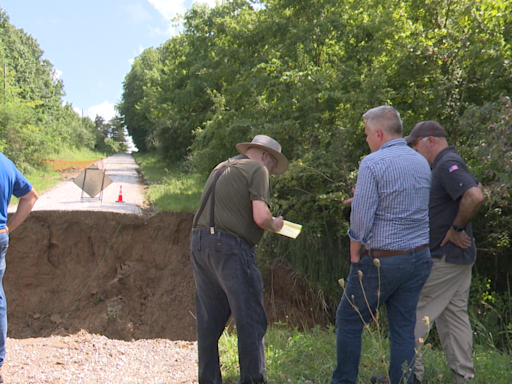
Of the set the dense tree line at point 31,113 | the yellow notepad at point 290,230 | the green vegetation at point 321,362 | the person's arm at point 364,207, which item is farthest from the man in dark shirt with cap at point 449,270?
the dense tree line at point 31,113

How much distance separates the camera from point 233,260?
347cm

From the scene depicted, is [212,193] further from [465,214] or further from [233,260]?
[465,214]

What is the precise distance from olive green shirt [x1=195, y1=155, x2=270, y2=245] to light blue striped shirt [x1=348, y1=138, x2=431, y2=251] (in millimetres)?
744

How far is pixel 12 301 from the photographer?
9.91 meters

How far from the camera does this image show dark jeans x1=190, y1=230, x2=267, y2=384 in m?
3.48

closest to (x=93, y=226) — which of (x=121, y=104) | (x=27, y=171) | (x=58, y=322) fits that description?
(x=58, y=322)

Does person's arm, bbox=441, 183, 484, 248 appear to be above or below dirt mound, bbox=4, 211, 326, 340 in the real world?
above

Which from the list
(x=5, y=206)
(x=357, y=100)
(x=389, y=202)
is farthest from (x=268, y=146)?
(x=357, y=100)

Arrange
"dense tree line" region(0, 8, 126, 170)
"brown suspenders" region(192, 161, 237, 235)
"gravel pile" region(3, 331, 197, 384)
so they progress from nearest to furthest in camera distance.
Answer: "brown suspenders" region(192, 161, 237, 235) < "gravel pile" region(3, 331, 197, 384) < "dense tree line" region(0, 8, 126, 170)

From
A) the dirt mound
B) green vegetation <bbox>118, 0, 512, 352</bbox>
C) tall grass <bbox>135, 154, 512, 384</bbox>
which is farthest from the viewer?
the dirt mound

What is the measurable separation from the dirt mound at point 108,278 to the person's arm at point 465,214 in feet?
17.2

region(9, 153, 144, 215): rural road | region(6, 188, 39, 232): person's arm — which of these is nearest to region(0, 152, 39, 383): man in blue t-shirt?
region(6, 188, 39, 232): person's arm

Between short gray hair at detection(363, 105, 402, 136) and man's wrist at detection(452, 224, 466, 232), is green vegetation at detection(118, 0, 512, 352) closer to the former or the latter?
man's wrist at detection(452, 224, 466, 232)

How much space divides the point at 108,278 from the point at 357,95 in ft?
21.7
